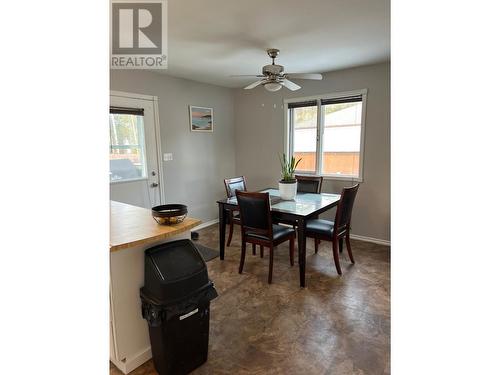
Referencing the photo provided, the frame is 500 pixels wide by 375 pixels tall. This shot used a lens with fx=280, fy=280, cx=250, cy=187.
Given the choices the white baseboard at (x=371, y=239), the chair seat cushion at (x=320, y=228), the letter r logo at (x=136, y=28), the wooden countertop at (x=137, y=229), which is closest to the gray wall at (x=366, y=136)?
the white baseboard at (x=371, y=239)

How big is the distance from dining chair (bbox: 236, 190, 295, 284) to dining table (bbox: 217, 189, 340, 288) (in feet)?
0.43

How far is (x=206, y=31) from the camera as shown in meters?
2.42

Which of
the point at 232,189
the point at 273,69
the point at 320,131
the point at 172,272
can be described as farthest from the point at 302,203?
the point at 172,272

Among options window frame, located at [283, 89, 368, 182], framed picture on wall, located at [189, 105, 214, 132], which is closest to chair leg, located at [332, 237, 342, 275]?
window frame, located at [283, 89, 368, 182]

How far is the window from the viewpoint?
3336 millimetres

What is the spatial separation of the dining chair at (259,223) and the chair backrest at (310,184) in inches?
36.3

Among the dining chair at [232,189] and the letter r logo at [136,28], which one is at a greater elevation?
the letter r logo at [136,28]

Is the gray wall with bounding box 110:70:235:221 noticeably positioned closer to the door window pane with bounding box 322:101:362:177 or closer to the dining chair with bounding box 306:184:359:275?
the door window pane with bounding box 322:101:362:177

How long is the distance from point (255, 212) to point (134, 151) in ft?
6.18

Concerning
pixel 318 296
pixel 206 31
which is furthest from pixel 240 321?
pixel 206 31

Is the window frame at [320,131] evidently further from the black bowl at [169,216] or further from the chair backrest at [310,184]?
the black bowl at [169,216]

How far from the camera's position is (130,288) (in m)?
1.65

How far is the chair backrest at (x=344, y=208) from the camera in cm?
272
